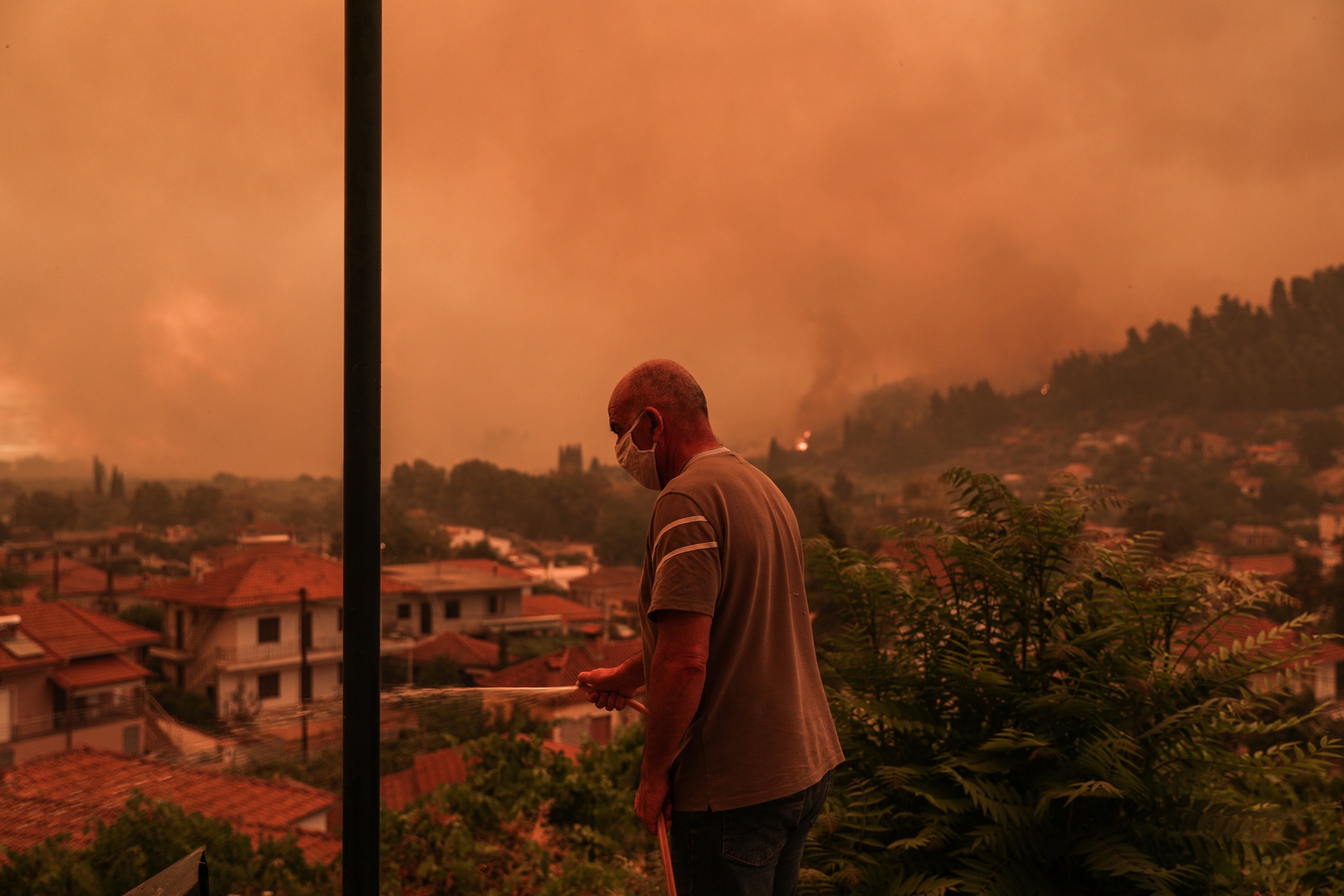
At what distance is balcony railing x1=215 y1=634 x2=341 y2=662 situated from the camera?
156 inches

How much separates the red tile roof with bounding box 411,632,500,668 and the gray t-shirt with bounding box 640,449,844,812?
315cm

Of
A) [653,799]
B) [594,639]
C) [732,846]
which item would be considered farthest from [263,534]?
[732,846]

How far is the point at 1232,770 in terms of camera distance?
2.46m

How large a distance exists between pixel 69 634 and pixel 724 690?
353 centimetres

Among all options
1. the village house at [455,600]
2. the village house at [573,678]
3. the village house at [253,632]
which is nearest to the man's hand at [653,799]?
the village house at [573,678]

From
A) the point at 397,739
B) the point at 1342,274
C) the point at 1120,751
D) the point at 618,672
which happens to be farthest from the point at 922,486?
the point at 618,672

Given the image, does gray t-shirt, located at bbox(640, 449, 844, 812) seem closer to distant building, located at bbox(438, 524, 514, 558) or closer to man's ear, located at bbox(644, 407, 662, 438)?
man's ear, located at bbox(644, 407, 662, 438)

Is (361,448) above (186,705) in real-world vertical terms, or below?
above

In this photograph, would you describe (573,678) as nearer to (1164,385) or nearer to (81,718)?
(81,718)

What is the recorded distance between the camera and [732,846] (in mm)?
1489

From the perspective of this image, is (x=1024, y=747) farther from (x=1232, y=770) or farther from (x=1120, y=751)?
(x=1232, y=770)


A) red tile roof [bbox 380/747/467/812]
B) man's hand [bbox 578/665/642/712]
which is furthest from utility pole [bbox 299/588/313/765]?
man's hand [bbox 578/665/642/712]

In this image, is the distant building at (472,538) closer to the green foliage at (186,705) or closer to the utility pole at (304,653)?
the utility pole at (304,653)

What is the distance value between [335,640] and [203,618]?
1.98ft
